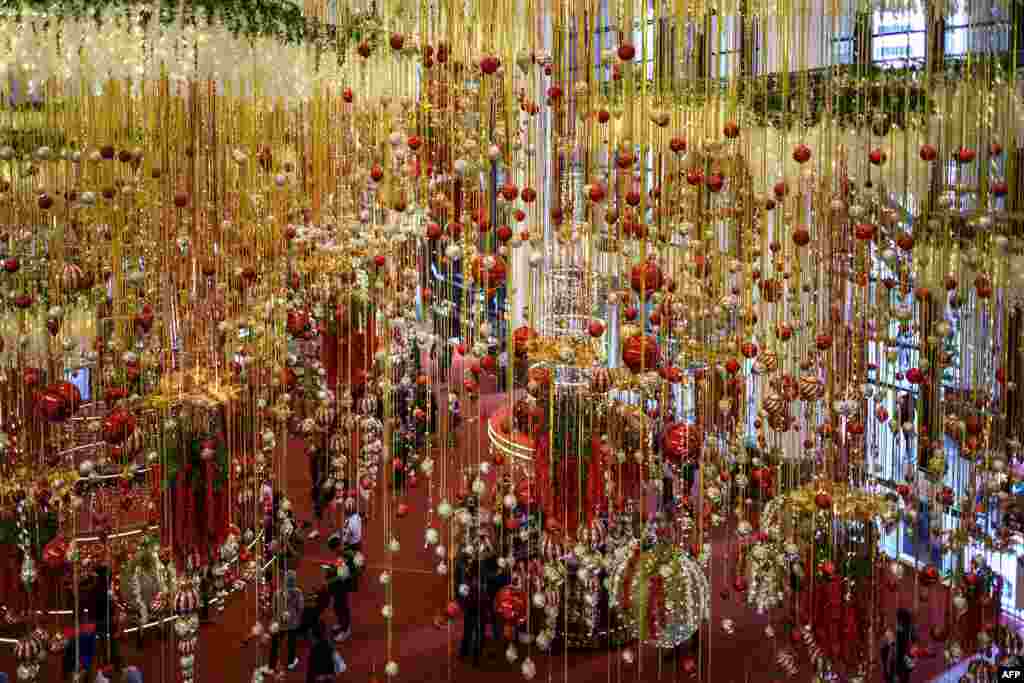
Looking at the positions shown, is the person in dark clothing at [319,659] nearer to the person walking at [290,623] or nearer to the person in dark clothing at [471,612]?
the person walking at [290,623]

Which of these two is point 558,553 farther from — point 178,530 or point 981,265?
point 981,265

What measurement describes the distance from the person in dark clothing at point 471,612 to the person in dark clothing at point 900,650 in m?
1.79

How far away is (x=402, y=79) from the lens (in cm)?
430

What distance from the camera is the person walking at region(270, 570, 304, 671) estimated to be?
4582 mm

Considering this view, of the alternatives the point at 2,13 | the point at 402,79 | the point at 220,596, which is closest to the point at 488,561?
the point at 220,596

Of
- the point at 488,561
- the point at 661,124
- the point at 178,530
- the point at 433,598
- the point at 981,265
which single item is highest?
the point at 661,124

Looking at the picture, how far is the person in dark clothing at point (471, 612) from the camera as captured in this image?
15.5ft

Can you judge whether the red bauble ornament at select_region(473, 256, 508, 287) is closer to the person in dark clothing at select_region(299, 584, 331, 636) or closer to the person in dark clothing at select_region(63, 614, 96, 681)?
the person in dark clothing at select_region(299, 584, 331, 636)

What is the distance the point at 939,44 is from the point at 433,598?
368 centimetres

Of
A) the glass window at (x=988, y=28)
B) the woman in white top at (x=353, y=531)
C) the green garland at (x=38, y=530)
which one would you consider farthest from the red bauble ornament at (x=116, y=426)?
the glass window at (x=988, y=28)

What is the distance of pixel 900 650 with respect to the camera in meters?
4.32

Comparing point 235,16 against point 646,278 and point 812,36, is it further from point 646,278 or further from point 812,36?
point 812,36

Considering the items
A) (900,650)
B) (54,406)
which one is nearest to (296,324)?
(54,406)

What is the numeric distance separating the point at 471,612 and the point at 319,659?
73 cm
